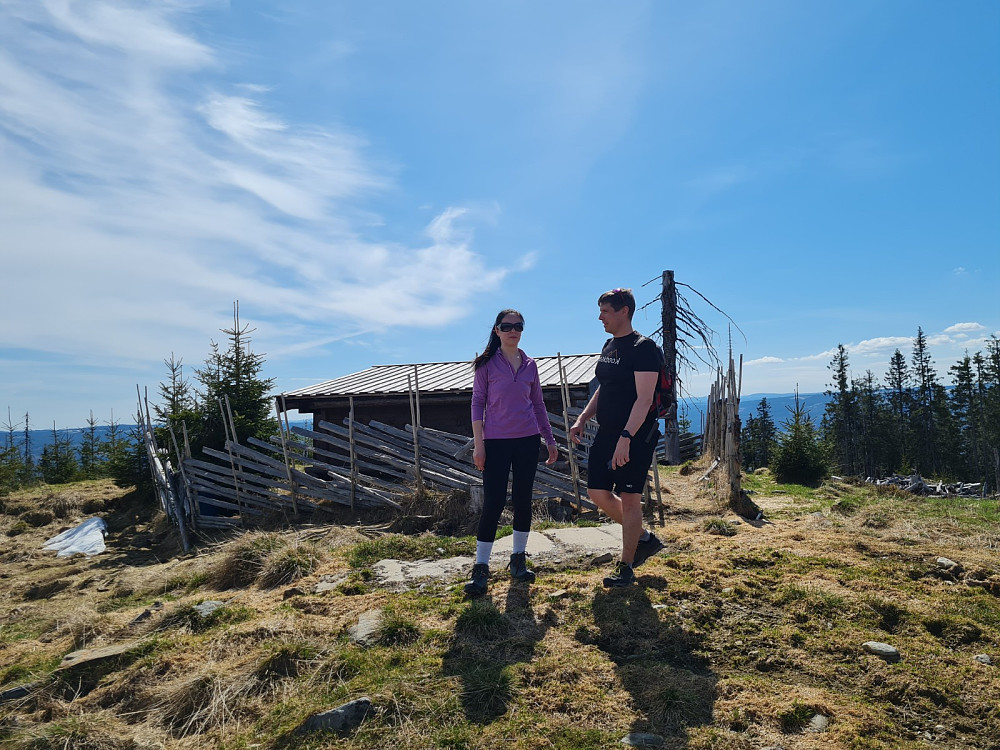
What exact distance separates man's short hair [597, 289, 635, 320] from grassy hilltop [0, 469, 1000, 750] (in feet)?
5.69

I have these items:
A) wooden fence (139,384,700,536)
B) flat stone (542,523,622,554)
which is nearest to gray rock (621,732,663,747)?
flat stone (542,523,622,554)

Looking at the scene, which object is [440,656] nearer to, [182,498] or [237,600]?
[237,600]

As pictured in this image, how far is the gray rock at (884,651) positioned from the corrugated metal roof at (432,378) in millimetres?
7171

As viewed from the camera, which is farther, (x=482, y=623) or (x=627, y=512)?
(x=627, y=512)

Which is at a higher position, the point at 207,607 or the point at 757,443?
the point at 207,607

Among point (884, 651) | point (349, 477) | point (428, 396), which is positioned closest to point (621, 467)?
point (884, 651)

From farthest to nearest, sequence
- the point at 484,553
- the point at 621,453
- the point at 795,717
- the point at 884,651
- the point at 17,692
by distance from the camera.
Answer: the point at 484,553 → the point at 621,453 → the point at 17,692 → the point at 884,651 → the point at 795,717

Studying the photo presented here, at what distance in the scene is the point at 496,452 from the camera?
3814 millimetres

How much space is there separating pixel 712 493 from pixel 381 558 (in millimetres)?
4506

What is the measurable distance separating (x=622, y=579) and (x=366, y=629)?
1.57 metres

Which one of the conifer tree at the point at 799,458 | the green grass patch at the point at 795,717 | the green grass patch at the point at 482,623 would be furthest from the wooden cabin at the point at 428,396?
the green grass patch at the point at 795,717

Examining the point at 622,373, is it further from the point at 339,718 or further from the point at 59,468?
the point at 59,468

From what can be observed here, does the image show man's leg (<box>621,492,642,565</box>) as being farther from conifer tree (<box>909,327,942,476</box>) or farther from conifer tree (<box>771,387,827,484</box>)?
conifer tree (<box>909,327,942,476</box>)

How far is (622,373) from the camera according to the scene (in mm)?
3619
